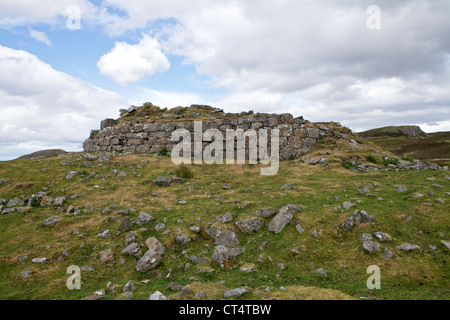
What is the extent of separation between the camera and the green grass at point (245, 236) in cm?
750

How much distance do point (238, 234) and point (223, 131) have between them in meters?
16.7

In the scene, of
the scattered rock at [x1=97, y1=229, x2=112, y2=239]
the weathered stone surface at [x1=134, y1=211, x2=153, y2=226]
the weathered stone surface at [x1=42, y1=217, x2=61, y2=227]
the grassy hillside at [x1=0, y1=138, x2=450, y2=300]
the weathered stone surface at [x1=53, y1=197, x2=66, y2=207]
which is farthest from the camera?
the weathered stone surface at [x1=53, y1=197, x2=66, y2=207]

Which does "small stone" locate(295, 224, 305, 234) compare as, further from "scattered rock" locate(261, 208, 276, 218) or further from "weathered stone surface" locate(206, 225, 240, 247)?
"weathered stone surface" locate(206, 225, 240, 247)

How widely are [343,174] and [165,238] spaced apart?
1334cm

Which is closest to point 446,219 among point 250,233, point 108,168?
point 250,233

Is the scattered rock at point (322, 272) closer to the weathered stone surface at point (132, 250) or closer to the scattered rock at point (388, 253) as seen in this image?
the scattered rock at point (388, 253)

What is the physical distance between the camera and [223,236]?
404 inches

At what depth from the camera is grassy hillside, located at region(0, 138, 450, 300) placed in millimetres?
7426

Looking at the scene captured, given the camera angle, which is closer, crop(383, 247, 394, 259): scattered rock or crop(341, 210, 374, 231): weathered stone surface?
crop(383, 247, 394, 259): scattered rock

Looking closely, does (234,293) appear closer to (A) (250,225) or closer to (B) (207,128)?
(A) (250,225)

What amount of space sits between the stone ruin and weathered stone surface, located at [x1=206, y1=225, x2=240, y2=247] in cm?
1562

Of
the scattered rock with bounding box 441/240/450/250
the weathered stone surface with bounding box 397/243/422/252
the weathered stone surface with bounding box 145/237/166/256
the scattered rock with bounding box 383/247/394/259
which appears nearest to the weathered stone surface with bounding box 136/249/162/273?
the weathered stone surface with bounding box 145/237/166/256

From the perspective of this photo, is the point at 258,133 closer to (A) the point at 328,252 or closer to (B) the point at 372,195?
(B) the point at 372,195

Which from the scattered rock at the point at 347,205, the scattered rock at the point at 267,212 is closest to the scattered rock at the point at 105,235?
the scattered rock at the point at 267,212
